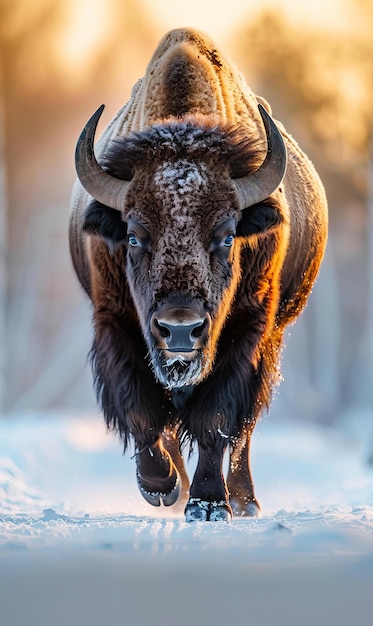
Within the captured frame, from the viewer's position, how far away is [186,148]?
613cm

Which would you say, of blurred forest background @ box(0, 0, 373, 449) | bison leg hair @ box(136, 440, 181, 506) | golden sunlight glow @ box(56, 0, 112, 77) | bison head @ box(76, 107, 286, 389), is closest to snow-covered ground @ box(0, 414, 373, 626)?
bison leg hair @ box(136, 440, 181, 506)

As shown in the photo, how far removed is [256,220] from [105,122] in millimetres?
16001

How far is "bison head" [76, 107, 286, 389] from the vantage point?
5.68 metres

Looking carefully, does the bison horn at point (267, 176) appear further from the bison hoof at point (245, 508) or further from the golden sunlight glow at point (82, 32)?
the golden sunlight glow at point (82, 32)

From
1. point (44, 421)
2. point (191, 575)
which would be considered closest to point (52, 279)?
point (44, 421)

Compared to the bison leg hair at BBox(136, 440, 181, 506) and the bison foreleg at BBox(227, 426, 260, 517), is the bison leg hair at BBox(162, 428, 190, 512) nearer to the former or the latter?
the bison foreleg at BBox(227, 426, 260, 517)

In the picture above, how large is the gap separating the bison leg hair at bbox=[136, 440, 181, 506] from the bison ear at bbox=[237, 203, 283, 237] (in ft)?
4.20

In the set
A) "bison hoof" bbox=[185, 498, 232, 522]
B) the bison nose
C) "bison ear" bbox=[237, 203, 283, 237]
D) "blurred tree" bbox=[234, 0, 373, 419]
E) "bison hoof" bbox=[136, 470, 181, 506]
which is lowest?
"bison hoof" bbox=[185, 498, 232, 522]

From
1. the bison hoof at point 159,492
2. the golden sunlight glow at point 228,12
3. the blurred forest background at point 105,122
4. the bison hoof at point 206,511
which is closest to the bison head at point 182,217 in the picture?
the bison hoof at point 206,511

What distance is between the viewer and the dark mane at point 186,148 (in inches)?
242

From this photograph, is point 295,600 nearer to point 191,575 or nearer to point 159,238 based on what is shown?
point 191,575

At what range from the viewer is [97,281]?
6.60 metres

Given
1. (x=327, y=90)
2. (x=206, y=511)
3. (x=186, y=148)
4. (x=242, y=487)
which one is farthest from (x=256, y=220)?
(x=327, y=90)

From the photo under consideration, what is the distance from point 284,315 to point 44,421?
7.33m
